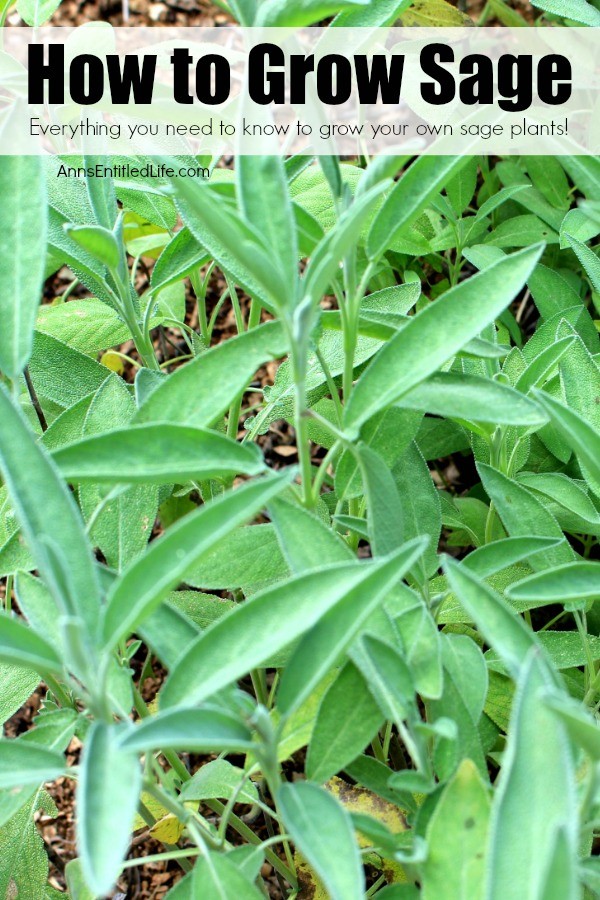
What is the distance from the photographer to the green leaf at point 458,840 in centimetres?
63

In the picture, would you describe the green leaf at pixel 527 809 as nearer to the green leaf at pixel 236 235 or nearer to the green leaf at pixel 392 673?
the green leaf at pixel 392 673

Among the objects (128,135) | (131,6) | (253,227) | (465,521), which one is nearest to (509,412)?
(253,227)

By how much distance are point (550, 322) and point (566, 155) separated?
0.24 meters

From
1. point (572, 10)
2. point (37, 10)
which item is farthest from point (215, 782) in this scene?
point (572, 10)

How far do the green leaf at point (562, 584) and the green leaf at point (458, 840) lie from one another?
137 mm

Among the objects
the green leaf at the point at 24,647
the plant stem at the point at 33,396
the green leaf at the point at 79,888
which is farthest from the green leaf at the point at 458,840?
the plant stem at the point at 33,396

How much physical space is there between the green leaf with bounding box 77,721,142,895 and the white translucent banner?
45 centimetres

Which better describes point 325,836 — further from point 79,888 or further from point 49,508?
point 79,888

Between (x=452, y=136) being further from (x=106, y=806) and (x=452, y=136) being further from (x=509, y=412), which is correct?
(x=106, y=806)

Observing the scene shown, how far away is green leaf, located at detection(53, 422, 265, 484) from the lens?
657 millimetres

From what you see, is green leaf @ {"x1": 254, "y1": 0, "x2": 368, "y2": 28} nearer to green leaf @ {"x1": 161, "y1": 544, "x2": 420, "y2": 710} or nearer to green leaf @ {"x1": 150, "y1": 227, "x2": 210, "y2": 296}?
green leaf @ {"x1": 150, "y1": 227, "x2": 210, "y2": 296}

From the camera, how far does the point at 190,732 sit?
0.58 metres

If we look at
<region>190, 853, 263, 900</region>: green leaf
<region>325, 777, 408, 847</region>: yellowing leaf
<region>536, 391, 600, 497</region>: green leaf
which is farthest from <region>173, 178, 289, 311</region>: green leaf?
<region>325, 777, 408, 847</region>: yellowing leaf

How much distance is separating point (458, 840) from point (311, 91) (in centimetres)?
60
